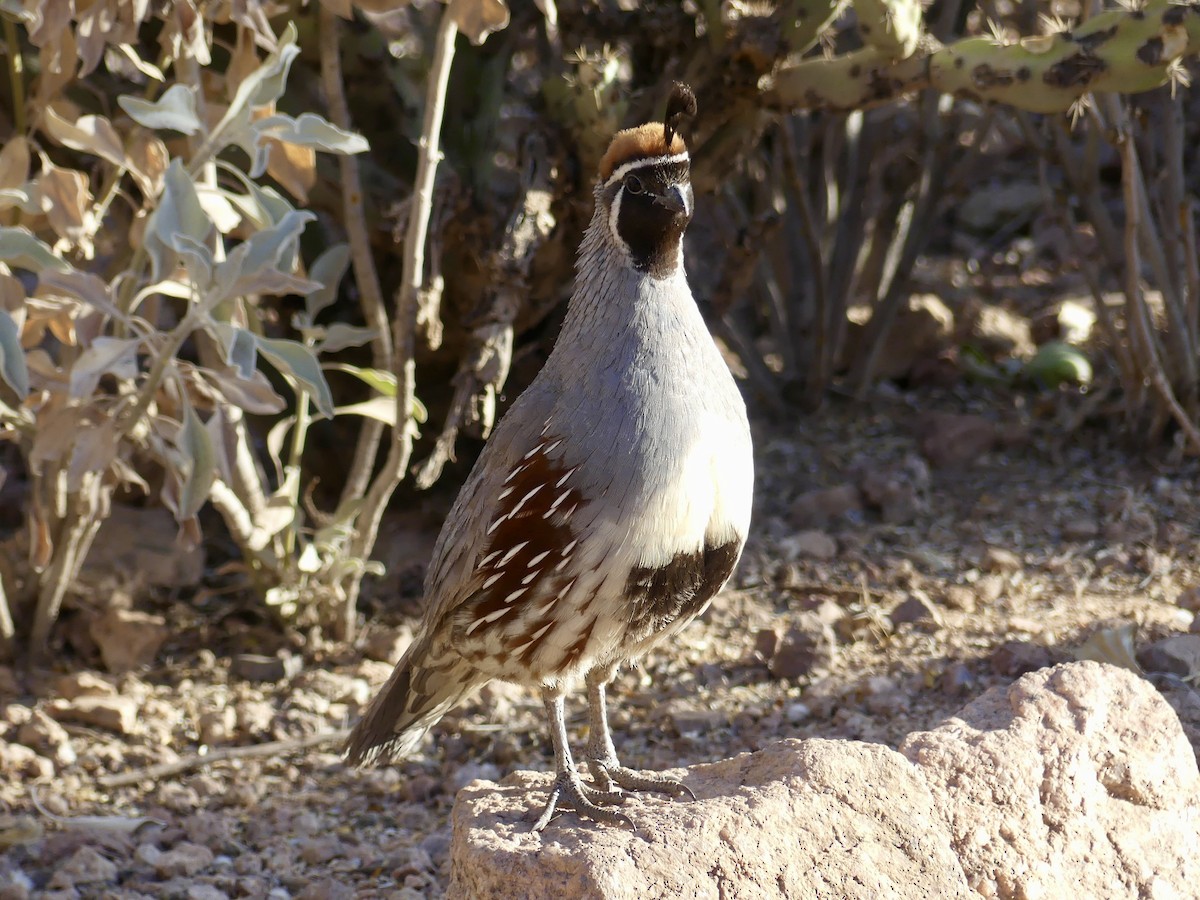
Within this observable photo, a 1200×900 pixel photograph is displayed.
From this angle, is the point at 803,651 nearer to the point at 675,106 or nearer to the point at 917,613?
the point at 917,613

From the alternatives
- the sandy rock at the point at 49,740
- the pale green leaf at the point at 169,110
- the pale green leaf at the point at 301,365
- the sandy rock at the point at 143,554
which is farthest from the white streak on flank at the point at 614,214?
the sandy rock at the point at 143,554

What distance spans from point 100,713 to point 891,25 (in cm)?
309

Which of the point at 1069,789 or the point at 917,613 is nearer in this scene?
the point at 1069,789

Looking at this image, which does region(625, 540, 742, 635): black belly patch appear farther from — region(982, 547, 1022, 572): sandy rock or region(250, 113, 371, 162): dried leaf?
region(982, 547, 1022, 572): sandy rock

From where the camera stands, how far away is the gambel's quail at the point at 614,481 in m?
2.83

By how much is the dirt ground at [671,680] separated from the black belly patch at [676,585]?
93 centimetres

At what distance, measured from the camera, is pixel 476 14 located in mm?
3504

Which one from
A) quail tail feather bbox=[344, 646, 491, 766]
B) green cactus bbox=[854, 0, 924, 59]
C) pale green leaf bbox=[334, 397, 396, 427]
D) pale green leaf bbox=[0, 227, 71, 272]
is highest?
green cactus bbox=[854, 0, 924, 59]

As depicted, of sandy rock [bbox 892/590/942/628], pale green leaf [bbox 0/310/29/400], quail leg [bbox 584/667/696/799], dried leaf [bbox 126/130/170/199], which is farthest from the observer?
sandy rock [bbox 892/590/942/628]

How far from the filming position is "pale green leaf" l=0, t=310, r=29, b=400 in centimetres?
329

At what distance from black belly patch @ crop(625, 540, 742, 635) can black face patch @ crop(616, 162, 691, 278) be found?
2.07 ft

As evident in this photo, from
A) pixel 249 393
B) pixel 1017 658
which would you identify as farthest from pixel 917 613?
pixel 249 393

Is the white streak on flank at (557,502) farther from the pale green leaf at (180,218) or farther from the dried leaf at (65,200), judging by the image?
the dried leaf at (65,200)

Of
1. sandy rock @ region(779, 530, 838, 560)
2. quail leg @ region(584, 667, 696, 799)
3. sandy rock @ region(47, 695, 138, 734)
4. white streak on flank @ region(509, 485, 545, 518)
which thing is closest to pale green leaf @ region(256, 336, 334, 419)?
white streak on flank @ region(509, 485, 545, 518)
